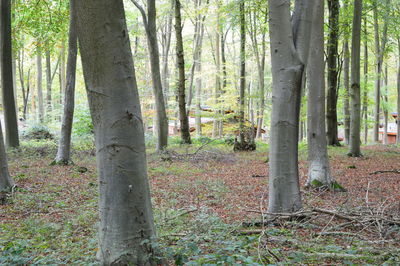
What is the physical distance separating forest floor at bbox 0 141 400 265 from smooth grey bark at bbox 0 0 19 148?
4.92ft

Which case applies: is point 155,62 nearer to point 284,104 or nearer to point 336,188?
point 336,188

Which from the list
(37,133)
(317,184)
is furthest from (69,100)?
(37,133)

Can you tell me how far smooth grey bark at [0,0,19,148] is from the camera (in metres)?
12.8

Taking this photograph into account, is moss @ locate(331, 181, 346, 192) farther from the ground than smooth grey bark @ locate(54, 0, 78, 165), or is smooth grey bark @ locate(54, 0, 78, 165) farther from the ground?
smooth grey bark @ locate(54, 0, 78, 165)

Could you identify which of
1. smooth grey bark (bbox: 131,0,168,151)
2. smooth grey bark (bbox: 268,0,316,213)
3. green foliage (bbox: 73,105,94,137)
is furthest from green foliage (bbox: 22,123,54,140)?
smooth grey bark (bbox: 268,0,316,213)

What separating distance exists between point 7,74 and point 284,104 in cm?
1224

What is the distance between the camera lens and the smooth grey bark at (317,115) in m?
7.37

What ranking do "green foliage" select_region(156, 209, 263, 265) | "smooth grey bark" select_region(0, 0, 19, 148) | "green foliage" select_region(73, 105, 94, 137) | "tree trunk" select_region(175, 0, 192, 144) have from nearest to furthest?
"green foliage" select_region(156, 209, 263, 265)
"smooth grey bark" select_region(0, 0, 19, 148)
"tree trunk" select_region(175, 0, 192, 144)
"green foliage" select_region(73, 105, 94, 137)

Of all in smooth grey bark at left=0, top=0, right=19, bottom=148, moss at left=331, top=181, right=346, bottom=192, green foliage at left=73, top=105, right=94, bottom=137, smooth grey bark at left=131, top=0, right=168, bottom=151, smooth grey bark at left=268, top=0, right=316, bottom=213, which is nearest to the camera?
smooth grey bark at left=268, top=0, right=316, bottom=213

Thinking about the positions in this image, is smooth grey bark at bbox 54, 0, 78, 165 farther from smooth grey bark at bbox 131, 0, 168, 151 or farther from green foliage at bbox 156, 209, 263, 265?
green foliage at bbox 156, 209, 263, 265

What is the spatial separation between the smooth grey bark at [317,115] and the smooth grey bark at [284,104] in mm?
2787

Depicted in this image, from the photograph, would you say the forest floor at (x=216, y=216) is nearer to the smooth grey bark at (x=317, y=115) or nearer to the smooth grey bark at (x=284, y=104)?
the smooth grey bark at (x=284, y=104)

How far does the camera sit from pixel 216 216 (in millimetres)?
5176

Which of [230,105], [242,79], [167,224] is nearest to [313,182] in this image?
[167,224]
